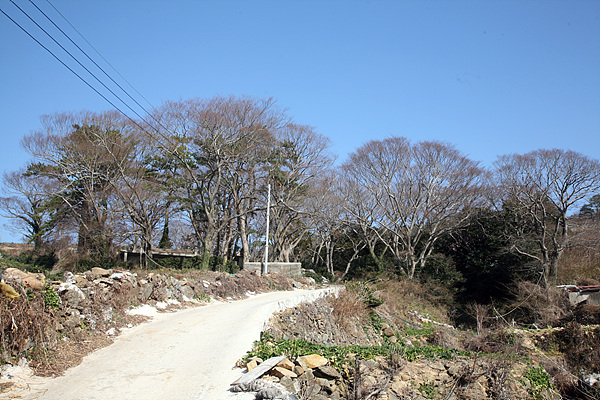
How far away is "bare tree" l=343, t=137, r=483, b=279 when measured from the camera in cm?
3222

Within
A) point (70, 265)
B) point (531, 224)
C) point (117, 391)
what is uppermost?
point (531, 224)

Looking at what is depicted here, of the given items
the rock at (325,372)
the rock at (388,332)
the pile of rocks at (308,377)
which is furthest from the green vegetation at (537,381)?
the rock at (388,332)

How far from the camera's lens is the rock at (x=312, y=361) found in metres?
7.57

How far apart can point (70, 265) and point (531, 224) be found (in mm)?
31994

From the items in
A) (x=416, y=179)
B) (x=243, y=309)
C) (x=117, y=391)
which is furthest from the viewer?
(x=416, y=179)

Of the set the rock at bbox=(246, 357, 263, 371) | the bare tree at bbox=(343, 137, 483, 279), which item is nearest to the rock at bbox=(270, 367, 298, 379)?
the rock at bbox=(246, 357, 263, 371)

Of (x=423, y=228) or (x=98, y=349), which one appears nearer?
(x=98, y=349)

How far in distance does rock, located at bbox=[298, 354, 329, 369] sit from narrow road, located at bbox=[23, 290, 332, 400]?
1.14 metres

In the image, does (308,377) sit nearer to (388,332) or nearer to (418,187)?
(388,332)

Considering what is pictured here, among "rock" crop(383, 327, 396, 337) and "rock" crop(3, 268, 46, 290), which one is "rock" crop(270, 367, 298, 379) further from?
"rock" crop(383, 327, 396, 337)

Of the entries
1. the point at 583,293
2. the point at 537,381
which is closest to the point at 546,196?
the point at 583,293

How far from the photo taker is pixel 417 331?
17.3 meters

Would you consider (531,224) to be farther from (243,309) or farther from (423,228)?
(243,309)

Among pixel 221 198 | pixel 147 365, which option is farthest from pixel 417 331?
pixel 221 198
